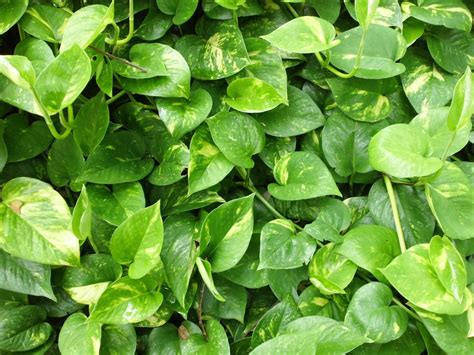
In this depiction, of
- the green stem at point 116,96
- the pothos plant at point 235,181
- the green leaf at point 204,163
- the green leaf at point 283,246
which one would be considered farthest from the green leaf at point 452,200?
the green stem at point 116,96

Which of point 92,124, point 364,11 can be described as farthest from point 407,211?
point 92,124

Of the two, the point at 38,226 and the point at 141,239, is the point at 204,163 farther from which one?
the point at 38,226

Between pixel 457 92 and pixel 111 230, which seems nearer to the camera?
pixel 457 92

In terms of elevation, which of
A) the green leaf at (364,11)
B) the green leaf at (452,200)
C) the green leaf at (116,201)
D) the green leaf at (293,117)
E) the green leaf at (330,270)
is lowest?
the green leaf at (330,270)

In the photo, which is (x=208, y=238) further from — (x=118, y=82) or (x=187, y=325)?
(x=118, y=82)

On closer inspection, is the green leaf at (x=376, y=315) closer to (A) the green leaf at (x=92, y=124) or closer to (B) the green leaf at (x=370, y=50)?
(B) the green leaf at (x=370, y=50)

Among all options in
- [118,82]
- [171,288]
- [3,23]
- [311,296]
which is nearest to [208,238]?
[171,288]
